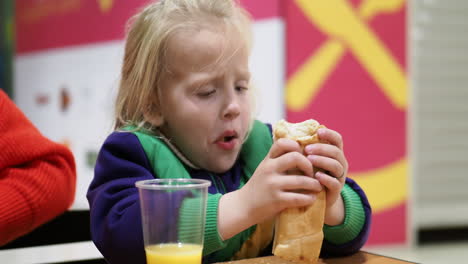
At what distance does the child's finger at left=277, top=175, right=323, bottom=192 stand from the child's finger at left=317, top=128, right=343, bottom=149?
8cm

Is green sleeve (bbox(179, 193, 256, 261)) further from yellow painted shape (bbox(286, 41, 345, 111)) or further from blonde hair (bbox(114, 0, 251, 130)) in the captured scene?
yellow painted shape (bbox(286, 41, 345, 111))

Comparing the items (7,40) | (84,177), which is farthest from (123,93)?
(7,40)

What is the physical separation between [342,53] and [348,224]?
238 centimetres

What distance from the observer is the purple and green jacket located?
84 centimetres

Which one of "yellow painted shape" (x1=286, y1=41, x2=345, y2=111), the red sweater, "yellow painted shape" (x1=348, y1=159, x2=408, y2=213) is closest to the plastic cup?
the red sweater

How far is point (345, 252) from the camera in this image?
3.20ft

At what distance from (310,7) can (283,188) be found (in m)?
2.50

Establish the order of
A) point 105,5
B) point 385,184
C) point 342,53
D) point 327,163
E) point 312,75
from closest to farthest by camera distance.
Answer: point 327,163, point 312,75, point 342,53, point 385,184, point 105,5

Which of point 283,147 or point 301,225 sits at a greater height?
point 283,147

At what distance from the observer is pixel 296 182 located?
2.46ft

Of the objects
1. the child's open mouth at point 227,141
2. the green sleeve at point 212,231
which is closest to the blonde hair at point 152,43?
the child's open mouth at point 227,141

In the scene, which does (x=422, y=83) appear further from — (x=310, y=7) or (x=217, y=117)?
(x=217, y=117)

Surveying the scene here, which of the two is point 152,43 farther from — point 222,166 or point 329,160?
point 329,160

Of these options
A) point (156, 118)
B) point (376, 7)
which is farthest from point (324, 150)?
point (376, 7)
